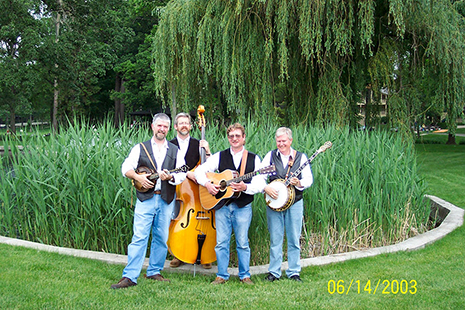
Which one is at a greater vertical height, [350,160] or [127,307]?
[350,160]

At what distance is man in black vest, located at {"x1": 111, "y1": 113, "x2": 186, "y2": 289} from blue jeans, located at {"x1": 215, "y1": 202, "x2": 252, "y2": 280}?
476mm

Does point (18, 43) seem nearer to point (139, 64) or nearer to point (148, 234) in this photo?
point (139, 64)

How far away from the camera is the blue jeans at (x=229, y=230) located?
3945 millimetres

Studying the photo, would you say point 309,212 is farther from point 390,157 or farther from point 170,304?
point 170,304

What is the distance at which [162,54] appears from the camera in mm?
9656

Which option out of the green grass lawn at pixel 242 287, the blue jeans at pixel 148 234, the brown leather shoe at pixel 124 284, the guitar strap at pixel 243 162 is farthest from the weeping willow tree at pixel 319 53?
the brown leather shoe at pixel 124 284

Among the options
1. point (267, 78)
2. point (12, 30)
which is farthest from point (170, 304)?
point (12, 30)

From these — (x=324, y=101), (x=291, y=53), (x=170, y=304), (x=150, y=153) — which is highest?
(x=291, y=53)

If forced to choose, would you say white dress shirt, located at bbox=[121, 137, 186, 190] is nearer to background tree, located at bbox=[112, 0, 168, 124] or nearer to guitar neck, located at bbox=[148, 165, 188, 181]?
guitar neck, located at bbox=[148, 165, 188, 181]

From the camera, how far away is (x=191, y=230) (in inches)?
161

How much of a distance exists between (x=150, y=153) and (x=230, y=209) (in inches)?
34.4
